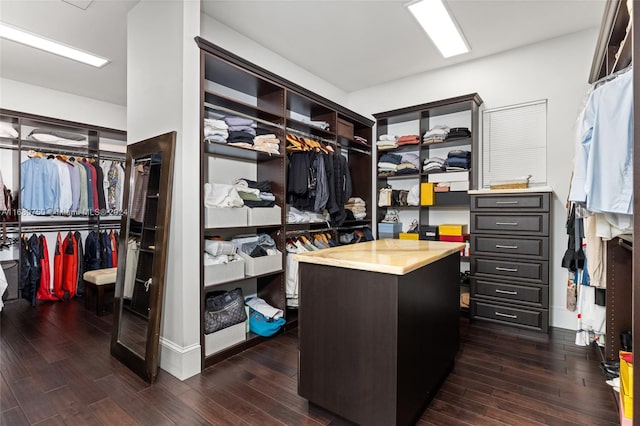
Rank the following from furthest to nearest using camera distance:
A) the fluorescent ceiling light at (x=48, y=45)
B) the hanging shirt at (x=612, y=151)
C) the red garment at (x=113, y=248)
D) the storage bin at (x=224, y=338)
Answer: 1. the red garment at (x=113, y=248)
2. the fluorescent ceiling light at (x=48, y=45)
3. the storage bin at (x=224, y=338)
4. the hanging shirt at (x=612, y=151)

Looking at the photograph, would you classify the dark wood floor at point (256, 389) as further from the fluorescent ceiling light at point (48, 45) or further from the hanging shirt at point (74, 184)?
the fluorescent ceiling light at point (48, 45)

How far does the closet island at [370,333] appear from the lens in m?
1.59

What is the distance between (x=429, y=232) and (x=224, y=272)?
246 cm

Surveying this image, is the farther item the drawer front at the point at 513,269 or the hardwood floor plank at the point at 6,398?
the drawer front at the point at 513,269

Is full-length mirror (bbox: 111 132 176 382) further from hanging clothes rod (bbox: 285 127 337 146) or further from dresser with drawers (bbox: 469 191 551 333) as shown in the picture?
dresser with drawers (bbox: 469 191 551 333)

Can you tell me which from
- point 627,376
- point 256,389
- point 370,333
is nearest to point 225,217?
point 256,389

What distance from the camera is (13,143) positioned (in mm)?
4398

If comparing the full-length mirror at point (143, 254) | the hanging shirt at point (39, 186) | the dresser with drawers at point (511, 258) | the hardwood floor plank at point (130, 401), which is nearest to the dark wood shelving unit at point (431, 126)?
the dresser with drawers at point (511, 258)

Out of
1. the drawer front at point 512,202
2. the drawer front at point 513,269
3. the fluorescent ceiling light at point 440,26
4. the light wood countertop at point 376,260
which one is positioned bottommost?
the drawer front at point 513,269

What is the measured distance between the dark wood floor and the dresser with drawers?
0.97ft

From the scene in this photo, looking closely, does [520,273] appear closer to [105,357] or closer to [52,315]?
[105,357]

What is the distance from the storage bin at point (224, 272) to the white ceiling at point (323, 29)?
2.21 m

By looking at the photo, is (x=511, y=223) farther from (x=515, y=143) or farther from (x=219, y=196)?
(x=219, y=196)

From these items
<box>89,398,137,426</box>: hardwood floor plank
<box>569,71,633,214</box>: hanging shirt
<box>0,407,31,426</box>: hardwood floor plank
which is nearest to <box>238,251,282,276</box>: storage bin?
<box>89,398,137,426</box>: hardwood floor plank
